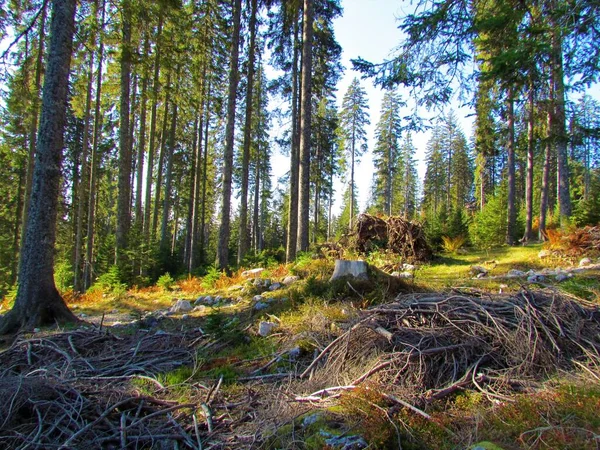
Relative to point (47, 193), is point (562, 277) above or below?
below

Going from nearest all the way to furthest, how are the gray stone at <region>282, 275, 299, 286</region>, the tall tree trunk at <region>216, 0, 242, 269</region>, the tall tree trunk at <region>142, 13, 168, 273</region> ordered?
the gray stone at <region>282, 275, 299, 286</region>
the tall tree trunk at <region>142, 13, 168, 273</region>
the tall tree trunk at <region>216, 0, 242, 269</region>

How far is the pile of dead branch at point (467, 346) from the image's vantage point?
296cm

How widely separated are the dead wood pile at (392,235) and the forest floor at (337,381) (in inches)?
185

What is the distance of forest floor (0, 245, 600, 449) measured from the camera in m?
2.39

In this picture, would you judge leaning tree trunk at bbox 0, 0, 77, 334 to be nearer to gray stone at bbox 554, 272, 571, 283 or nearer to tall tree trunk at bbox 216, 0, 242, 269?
tall tree trunk at bbox 216, 0, 242, 269

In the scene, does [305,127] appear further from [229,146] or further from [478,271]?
[478,271]

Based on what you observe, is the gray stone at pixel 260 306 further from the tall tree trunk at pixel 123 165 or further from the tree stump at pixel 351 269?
the tall tree trunk at pixel 123 165

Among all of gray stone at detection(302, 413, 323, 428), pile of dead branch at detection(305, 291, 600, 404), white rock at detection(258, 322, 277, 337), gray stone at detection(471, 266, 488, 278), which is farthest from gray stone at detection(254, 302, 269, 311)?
gray stone at detection(471, 266, 488, 278)

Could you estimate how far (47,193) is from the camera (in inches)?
255

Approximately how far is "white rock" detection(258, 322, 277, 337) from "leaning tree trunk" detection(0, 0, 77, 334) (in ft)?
13.6

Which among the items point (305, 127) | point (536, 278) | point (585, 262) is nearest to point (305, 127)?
point (305, 127)

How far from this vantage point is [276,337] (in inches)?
179

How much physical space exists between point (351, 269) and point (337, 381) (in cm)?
295

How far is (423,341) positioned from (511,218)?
1279 centimetres
